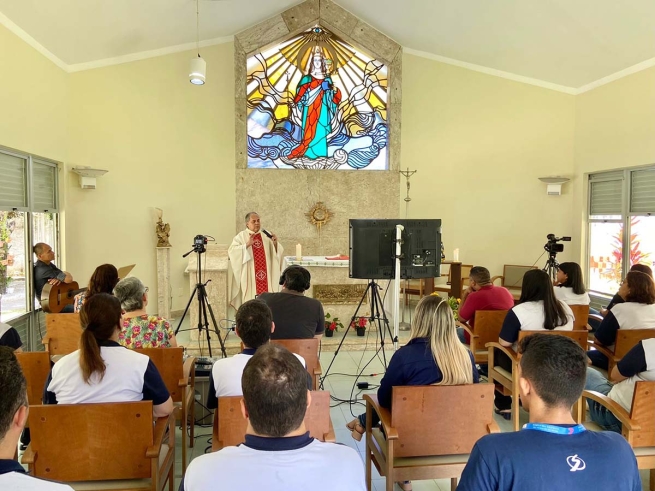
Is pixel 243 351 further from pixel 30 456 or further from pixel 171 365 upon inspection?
pixel 30 456

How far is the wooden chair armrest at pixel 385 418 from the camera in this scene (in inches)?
80.7

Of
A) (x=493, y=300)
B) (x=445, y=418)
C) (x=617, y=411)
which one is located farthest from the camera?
(x=493, y=300)

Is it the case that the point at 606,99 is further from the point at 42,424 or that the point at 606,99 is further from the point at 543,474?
the point at 42,424

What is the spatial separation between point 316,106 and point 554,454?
705 cm

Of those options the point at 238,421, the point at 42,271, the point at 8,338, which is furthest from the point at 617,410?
the point at 42,271

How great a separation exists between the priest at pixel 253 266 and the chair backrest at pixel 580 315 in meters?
3.08

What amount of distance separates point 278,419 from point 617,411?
6.07 feet

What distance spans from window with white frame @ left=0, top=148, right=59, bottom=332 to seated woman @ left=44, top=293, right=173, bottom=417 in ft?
10.6

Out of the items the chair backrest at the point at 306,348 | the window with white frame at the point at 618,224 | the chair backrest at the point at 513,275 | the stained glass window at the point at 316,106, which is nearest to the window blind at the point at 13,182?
the stained glass window at the point at 316,106

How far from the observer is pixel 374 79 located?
7.77 m

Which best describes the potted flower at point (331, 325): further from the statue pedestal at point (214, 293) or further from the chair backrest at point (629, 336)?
the chair backrest at point (629, 336)

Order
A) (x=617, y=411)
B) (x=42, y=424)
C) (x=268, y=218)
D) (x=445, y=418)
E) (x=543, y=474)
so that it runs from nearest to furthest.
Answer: (x=543, y=474), (x=42, y=424), (x=445, y=418), (x=617, y=411), (x=268, y=218)

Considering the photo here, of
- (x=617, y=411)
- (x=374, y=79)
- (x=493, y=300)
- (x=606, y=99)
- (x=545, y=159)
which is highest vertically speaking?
(x=374, y=79)

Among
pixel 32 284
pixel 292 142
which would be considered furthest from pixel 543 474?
pixel 292 142
